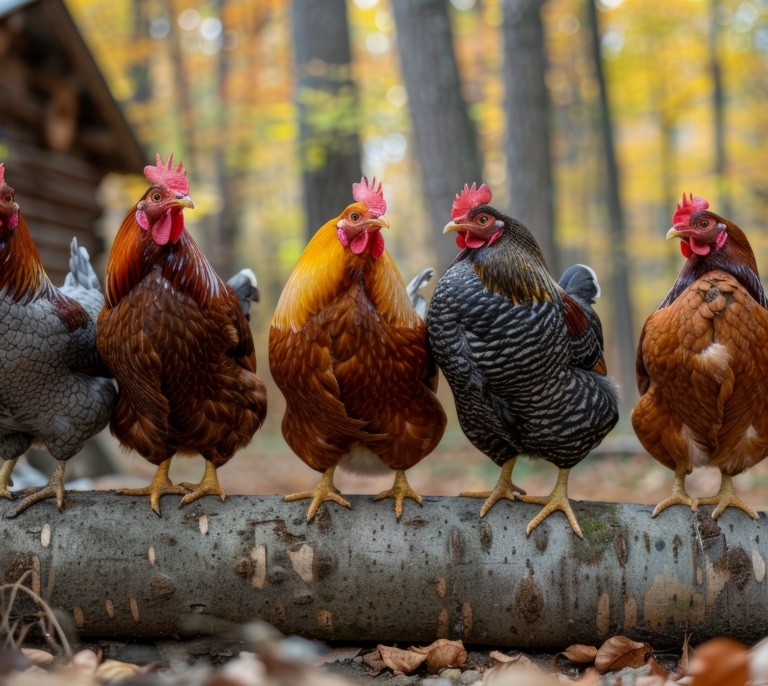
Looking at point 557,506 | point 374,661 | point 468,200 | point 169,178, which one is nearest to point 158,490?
point 374,661

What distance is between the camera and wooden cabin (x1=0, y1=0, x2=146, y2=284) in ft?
23.6

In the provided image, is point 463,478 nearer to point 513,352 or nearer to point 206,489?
point 206,489

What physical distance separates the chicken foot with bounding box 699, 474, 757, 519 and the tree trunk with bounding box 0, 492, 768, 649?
0.06 m

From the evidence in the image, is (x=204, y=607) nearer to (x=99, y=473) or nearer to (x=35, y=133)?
(x=99, y=473)

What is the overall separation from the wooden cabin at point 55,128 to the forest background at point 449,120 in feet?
5.49

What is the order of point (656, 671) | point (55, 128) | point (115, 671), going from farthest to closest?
point (55, 128) → point (656, 671) → point (115, 671)

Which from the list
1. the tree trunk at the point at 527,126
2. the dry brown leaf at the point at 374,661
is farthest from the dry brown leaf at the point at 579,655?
the tree trunk at the point at 527,126

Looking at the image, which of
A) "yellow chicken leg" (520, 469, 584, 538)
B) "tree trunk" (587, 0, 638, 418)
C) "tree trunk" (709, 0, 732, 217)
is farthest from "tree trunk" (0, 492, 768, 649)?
"tree trunk" (709, 0, 732, 217)

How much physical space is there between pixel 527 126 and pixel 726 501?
5.00m

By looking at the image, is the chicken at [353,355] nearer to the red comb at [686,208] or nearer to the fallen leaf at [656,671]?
the fallen leaf at [656,671]

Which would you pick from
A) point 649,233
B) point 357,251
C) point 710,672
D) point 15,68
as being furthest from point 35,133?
point 649,233

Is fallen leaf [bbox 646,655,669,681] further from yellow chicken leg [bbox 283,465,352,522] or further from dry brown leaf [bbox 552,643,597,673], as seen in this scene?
yellow chicken leg [bbox 283,465,352,522]

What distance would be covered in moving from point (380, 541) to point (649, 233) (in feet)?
76.0

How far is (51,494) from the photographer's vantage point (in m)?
3.09
